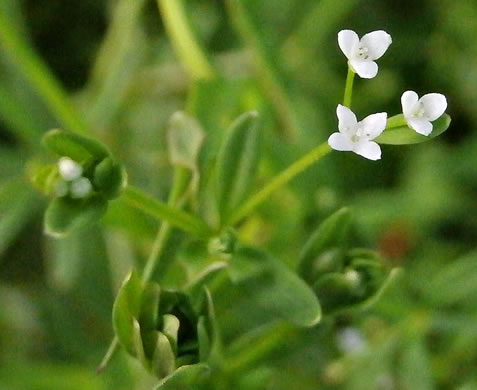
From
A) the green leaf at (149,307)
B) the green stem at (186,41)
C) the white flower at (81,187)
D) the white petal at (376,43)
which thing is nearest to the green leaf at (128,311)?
the green leaf at (149,307)

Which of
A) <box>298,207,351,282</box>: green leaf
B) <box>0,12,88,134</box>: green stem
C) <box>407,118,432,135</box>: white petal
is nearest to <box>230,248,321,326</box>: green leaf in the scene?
<box>298,207,351,282</box>: green leaf

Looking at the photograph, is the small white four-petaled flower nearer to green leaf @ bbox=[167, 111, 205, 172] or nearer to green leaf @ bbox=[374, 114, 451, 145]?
green leaf @ bbox=[167, 111, 205, 172]

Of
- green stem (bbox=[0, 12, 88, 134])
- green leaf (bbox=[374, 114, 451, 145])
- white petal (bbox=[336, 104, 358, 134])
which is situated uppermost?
green stem (bbox=[0, 12, 88, 134])

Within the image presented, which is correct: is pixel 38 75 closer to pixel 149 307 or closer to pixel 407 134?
pixel 149 307

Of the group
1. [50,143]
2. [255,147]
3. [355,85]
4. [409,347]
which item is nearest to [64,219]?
[50,143]

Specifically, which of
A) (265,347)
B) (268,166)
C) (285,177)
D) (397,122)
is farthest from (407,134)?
(268,166)

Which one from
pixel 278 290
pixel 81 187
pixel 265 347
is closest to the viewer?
pixel 81 187
